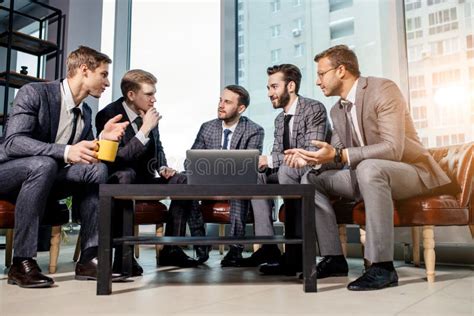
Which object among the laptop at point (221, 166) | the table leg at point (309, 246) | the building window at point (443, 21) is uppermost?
the building window at point (443, 21)

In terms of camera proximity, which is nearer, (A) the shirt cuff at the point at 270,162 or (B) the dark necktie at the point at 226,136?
(A) the shirt cuff at the point at 270,162

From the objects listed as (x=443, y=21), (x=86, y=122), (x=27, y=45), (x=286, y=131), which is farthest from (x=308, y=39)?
(x=27, y=45)

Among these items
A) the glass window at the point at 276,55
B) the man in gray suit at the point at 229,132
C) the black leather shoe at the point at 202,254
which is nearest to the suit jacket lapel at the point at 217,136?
the man in gray suit at the point at 229,132

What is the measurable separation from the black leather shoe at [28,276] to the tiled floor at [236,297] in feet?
0.12

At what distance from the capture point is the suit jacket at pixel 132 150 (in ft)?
7.89

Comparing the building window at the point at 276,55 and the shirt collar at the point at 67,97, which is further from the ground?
the building window at the point at 276,55

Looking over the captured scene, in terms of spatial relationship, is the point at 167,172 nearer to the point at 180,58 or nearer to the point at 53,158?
the point at 53,158

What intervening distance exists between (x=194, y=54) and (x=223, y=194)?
3.18 metres

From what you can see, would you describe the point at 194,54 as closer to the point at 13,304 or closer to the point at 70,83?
the point at 70,83

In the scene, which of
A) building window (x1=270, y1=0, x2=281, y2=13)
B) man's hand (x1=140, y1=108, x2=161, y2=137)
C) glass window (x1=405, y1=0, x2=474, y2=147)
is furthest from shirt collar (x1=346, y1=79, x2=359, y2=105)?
building window (x1=270, y1=0, x2=281, y2=13)

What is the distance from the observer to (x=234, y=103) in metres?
3.02

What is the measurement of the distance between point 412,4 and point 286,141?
164cm

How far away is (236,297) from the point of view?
1.65 metres

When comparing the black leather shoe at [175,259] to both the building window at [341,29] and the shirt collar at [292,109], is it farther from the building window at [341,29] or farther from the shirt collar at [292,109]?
the building window at [341,29]
